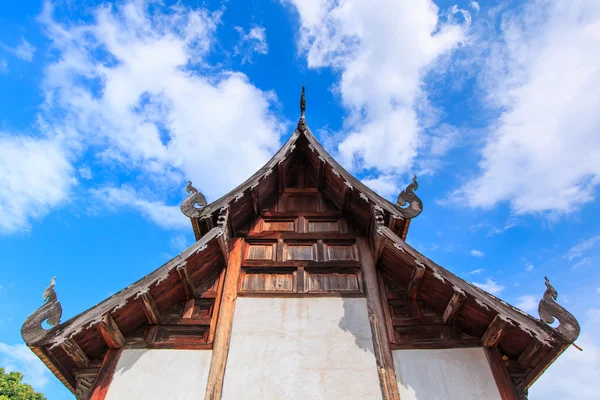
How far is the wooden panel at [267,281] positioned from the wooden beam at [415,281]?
244cm

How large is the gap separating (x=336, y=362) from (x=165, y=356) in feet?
10.2

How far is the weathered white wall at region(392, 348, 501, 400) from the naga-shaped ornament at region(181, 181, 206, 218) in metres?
5.06

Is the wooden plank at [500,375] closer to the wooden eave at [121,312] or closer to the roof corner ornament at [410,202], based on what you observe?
the roof corner ornament at [410,202]

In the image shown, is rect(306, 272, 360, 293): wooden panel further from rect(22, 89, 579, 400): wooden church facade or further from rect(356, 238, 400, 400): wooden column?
rect(356, 238, 400, 400): wooden column

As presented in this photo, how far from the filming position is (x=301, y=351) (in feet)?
25.1

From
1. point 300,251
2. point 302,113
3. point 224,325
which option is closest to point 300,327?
point 224,325

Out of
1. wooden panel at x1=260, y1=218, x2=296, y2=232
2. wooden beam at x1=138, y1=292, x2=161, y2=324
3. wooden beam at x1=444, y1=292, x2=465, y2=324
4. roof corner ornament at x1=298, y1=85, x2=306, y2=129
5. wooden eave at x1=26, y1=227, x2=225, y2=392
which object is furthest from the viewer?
roof corner ornament at x1=298, y1=85, x2=306, y2=129

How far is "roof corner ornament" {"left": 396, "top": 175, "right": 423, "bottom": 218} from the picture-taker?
934 cm

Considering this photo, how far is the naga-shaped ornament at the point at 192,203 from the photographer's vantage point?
927 centimetres

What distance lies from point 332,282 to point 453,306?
250cm

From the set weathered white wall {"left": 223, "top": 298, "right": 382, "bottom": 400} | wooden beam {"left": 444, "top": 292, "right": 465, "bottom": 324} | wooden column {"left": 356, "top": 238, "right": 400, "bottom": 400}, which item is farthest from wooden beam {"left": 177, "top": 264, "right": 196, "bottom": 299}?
wooden beam {"left": 444, "top": 292, "right": 465, "bottom": 324}

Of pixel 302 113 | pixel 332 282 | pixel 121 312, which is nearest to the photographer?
pixel 121 312

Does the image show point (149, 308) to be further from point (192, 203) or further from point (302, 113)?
point (302, 113)

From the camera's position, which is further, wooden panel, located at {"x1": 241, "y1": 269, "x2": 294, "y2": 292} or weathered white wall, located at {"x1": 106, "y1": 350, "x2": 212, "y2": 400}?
wooden panel, located at {"x1": 241, "y1": 269, "x2": 294, "y2": 292}
